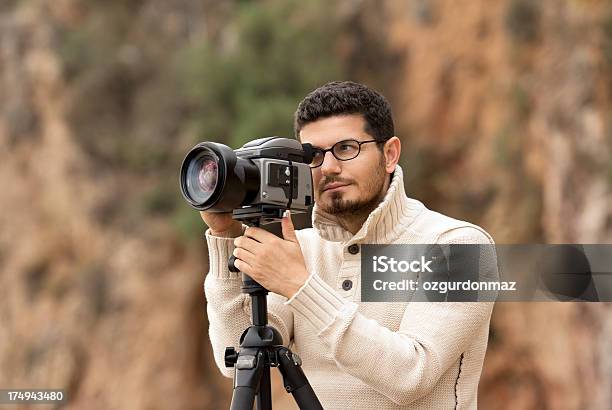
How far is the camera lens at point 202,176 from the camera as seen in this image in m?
1.52

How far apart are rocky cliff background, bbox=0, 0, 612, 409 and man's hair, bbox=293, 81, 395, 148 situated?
15.3ft

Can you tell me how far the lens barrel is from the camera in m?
1.47

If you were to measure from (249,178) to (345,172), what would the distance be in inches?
9.1

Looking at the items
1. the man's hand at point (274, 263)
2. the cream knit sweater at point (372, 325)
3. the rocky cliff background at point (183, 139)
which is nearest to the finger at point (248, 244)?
the man's hand at point (274, 263)

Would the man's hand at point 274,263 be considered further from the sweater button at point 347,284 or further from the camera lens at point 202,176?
the sweater button at point 347,284

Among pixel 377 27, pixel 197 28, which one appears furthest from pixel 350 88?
pixel 197 28

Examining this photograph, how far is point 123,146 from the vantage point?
29.8ft

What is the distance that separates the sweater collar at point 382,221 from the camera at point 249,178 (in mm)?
136

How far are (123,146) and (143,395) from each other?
274 centimetres

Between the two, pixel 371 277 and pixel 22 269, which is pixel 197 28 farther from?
pixel 371 277

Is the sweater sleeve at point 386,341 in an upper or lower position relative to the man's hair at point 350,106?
lower

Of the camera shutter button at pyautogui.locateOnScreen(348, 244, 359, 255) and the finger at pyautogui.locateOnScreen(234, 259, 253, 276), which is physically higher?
the camera shutter button at pyautogui.locateOnScreen(348, 244, 359, 255)

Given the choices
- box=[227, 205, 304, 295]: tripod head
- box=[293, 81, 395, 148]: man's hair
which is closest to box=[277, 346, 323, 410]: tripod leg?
box=[227, 205, 304, 295]: tripod head

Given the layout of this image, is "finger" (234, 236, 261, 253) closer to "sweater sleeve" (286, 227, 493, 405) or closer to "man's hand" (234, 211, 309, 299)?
"man's hand" (234, 211, 309, 299)
